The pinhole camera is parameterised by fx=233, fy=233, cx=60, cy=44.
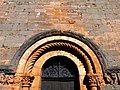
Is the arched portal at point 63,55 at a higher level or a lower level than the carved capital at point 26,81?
higher

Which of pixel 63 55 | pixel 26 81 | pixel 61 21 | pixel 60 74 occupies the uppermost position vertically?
pixel 61 21

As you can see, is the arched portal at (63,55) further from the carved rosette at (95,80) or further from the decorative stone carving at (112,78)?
the decorative stone carving at (112,78)

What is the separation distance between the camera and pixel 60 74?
20.7ft

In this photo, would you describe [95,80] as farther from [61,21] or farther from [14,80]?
[61,21]

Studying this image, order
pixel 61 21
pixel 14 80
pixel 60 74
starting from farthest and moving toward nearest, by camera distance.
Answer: pixel 61 21 < pixel 60 74 < pixel 14 80

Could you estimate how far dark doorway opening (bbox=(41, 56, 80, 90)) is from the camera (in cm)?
611

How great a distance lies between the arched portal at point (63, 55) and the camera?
231 inches

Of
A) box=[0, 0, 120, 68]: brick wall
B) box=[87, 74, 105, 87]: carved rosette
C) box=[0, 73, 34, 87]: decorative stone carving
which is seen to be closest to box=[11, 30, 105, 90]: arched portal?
box=[87, 74, 105, 87]: carved rosette

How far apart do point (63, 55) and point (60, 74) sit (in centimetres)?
53

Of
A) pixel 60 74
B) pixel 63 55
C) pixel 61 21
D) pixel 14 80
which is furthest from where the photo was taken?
pixel 61 21

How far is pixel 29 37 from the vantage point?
6.52m

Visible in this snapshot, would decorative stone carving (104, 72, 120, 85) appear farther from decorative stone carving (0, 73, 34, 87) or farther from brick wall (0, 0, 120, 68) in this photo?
decorative stone carving (0, 73, 34, 87)

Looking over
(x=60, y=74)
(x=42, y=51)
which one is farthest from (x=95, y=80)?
(x=42, y=51)

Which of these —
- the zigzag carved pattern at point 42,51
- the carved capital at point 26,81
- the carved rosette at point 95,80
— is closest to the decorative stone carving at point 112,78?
the carved rosette at point 95,80
